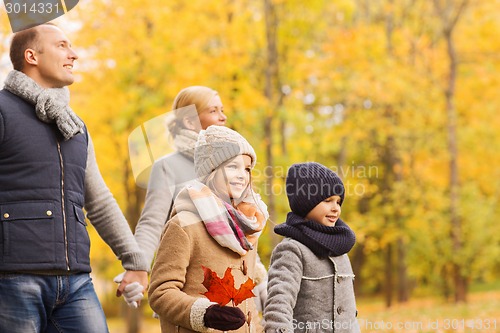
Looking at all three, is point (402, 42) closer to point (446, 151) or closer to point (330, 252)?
point (446, 151)

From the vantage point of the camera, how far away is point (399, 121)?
802 inches

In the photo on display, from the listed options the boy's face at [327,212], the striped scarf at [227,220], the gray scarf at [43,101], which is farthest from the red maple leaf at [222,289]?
the boy's face at [327,212]

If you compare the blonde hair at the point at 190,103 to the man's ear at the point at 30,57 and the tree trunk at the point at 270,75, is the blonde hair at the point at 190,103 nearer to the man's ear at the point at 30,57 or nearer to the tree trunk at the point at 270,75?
the man's ear at the point at 30,57

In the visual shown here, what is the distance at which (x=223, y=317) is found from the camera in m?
3.04

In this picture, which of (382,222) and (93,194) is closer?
(93,194)

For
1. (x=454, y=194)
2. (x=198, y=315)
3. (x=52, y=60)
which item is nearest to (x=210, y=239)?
(x=198, y=315)

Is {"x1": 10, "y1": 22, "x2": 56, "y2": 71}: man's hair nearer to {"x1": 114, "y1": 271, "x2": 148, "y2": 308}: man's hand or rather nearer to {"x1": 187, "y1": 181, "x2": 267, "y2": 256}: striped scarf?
{"x1": 187, "y1": 181, "x2": 267, "y2": 256}: striped scarf

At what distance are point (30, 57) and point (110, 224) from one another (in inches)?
35.9

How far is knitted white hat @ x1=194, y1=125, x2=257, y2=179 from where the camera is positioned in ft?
11.7

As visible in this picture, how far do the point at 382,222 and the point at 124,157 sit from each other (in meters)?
7.66

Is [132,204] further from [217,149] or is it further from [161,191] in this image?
[217,149]

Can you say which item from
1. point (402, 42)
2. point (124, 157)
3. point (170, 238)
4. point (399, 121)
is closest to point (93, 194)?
point (170, 238)

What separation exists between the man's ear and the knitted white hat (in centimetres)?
86

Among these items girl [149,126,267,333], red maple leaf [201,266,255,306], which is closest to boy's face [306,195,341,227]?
girl [149,126,267,333]
